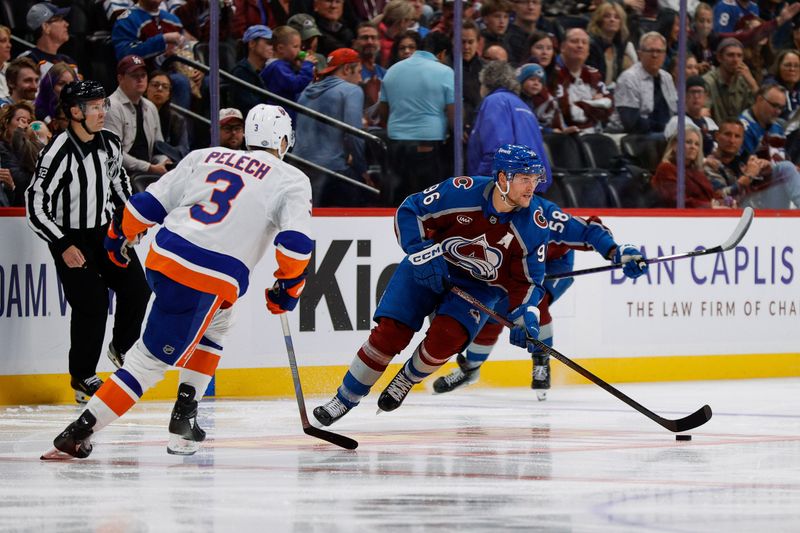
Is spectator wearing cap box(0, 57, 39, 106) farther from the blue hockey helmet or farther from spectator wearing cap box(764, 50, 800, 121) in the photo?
spectator wearing cap box(764, 50, 800, 121)

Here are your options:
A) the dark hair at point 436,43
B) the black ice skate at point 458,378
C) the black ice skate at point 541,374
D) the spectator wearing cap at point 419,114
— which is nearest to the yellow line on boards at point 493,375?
the black ice skate at point 458,378

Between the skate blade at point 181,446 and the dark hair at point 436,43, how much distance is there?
3.21m

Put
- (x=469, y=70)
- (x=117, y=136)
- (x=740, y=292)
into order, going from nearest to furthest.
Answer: (x=117, y=136) < (x=469, y=70) < (x=740, y=292)

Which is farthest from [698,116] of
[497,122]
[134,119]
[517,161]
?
[517,161]

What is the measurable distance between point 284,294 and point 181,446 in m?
0.58

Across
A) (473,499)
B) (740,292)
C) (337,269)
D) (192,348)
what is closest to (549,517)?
(473,499)

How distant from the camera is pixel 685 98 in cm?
795

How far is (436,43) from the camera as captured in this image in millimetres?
7180

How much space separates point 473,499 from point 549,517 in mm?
323

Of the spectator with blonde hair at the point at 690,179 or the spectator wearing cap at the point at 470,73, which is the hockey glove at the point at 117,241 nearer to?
the spectator wearing cap at the point at 470,73

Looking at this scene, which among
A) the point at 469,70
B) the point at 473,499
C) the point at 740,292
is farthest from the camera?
the point at 740,292

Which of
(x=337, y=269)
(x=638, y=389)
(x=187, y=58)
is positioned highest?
(x=187, y=58)

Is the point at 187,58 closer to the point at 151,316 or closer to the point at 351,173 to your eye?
the point at 351,173

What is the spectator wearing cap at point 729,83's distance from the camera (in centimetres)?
819
